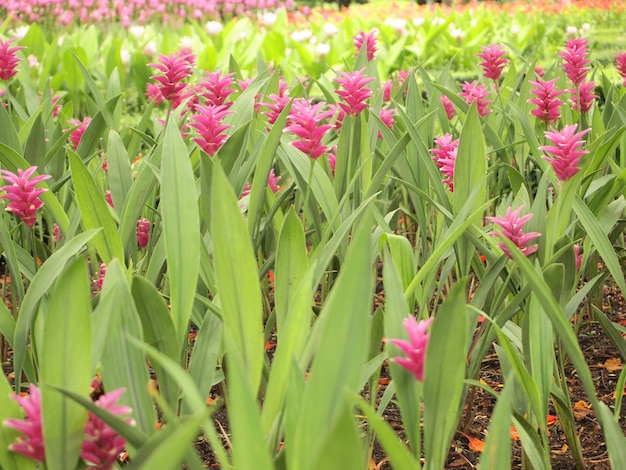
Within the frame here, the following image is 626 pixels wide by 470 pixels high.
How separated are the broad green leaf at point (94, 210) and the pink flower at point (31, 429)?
52 cm

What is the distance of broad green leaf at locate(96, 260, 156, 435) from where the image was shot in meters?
0.94

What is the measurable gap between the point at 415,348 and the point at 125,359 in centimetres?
33

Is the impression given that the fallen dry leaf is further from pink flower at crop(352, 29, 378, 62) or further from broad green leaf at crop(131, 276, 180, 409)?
broad green leaf at crop(131, 276, 180, 409)

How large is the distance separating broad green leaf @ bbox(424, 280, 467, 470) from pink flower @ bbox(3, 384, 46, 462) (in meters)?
0.42

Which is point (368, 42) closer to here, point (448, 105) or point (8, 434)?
point (448, 105)

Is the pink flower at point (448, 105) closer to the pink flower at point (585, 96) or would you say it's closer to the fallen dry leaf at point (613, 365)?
the pink flower at point (585, 96)

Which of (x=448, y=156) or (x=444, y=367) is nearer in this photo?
(x=444, y=367)

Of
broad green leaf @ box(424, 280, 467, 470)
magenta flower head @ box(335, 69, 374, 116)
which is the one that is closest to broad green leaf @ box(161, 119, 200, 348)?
broad green leaf @ box(424, 280, 467, 470)

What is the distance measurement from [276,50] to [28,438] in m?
4.32

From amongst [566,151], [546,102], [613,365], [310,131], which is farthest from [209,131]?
[613,365]

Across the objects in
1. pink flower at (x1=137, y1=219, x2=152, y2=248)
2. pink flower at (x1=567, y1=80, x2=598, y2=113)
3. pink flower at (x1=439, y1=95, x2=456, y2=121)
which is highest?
pink flower at (x1=567, y1=80, x2=598, y2=113)

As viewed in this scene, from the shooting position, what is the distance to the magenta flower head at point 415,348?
92 centimetres

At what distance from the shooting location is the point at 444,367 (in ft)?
3.08

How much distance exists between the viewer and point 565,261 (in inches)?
52.9
